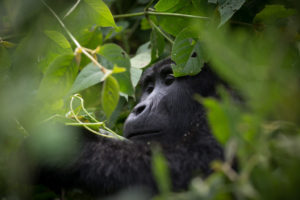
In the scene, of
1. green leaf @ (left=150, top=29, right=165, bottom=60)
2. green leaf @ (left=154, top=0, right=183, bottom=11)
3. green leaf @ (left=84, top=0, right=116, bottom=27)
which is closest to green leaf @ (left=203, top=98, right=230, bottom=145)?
green leaf @ (left=84, top=0, right=116, bottom=27)

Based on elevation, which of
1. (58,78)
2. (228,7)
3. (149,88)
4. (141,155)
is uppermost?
(58,78)

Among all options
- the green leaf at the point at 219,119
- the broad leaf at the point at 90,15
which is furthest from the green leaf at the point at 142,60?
the green leaf at the point at 219,119

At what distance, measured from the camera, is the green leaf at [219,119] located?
0.81 meters

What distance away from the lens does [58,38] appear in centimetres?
156

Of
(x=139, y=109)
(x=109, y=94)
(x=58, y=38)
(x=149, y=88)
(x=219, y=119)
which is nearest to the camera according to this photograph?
(x=219, y=119)

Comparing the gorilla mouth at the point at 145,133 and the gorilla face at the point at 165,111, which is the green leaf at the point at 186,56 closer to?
the gorilla face at the point at 165,111

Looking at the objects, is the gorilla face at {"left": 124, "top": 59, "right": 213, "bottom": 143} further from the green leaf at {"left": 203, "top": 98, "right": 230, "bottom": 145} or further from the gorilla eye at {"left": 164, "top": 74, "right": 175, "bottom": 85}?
the green leaf at {"left": 203, "top": 98, "right": 230, "bottom": 145}

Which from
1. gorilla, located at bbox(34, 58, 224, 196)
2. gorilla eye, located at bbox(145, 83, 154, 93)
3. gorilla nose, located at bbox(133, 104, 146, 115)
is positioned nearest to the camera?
gorilla, located at bbox(34, 58, 224, 196)

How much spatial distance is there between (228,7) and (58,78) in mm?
1053

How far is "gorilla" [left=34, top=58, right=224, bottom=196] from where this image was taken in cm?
150

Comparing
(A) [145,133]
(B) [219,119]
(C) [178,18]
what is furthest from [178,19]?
(B) [219,119]

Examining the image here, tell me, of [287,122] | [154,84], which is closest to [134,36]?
[154,84]

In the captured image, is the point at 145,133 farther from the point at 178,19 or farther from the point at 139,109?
the point at 178,19

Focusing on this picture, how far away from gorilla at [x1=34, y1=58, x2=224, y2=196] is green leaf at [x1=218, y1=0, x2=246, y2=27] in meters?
0.54
